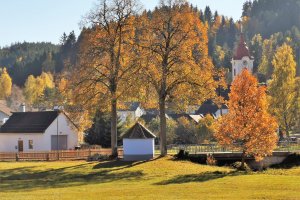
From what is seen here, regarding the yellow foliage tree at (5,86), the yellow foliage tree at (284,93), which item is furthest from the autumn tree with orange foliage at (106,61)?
the yellow foliage tree at (5,86)

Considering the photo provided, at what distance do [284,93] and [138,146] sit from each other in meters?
27.5

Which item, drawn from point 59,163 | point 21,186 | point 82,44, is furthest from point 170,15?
point 21,186

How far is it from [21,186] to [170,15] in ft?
69.3

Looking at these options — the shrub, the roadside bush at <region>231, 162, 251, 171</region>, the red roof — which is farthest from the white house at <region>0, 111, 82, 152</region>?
the red roof

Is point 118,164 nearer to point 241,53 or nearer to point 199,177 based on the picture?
point 199,177

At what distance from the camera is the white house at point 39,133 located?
218 ft

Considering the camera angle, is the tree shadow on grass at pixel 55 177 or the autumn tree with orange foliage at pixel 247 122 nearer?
the tree shadow on grass at pixel 55 177

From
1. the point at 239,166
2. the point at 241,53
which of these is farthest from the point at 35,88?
the point at 239,166

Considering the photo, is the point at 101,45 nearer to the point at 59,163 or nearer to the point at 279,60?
the point at 59,163

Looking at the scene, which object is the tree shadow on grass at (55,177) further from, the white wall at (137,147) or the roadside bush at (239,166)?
the roadside bush at (239,166)

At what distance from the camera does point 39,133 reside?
216 feet

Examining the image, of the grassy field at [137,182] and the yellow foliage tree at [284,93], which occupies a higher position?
the yellow foliage tree at [284,93]

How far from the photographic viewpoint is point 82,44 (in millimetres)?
51031

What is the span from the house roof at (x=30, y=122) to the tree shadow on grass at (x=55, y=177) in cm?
2079
